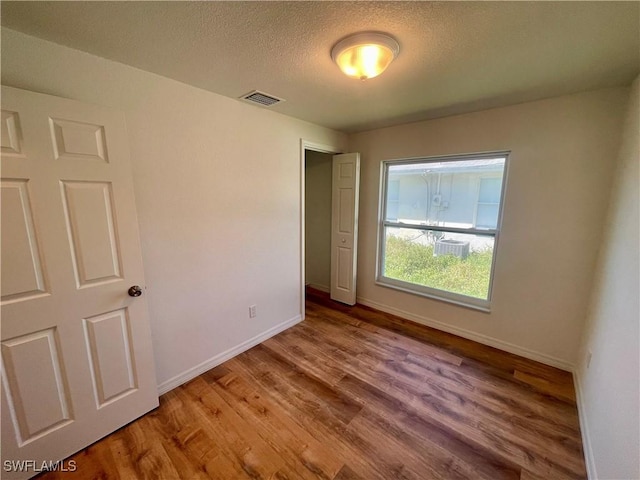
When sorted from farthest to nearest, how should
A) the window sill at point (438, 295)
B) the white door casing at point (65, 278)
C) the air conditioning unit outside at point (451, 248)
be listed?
the air conditioning unit outside at point (451, 248), the window sill at point (438, 295), the white door casing at point (65, 278)

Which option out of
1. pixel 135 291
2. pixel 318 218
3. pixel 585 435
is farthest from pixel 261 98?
pixel 585 435

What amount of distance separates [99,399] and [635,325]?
2910mm

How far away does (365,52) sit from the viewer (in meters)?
1.38

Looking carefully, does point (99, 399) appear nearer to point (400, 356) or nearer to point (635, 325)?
point (400, 356)

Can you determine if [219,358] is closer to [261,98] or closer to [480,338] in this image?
[261,98]

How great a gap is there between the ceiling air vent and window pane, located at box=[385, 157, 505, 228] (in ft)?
5.43

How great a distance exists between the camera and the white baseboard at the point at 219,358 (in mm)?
2018

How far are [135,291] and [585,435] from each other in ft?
9.71

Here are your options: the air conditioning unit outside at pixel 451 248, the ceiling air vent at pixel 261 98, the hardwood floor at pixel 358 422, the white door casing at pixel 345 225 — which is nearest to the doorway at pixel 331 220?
the white door casing at pixel 345 225

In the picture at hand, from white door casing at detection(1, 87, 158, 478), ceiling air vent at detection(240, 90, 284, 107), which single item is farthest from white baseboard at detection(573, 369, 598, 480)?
ceiling air vent at detection(240, 90, 284, 107)

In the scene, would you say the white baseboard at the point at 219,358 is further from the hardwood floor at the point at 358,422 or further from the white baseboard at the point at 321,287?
the white baseboard at the point at 321,287

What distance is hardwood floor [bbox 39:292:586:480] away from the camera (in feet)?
4.74

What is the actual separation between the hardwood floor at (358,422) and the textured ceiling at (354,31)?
231cm

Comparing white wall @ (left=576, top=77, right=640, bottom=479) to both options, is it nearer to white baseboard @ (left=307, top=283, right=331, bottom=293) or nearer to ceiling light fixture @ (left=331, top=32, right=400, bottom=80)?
ceiling light fixture @ (left=331, top=32, right=400, bottom=80)
